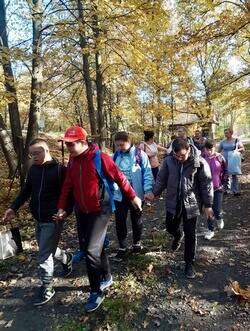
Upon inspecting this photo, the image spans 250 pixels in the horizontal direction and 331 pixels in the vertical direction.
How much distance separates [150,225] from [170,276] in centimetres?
218

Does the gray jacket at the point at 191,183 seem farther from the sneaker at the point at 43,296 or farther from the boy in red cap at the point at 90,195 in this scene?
the sneaker at the point at 43,296

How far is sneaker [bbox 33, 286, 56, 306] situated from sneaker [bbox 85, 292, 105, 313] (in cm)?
61

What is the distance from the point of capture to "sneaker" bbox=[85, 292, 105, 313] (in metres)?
3.13

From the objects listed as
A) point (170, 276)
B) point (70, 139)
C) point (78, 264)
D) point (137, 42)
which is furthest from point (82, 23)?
point (170, 276)

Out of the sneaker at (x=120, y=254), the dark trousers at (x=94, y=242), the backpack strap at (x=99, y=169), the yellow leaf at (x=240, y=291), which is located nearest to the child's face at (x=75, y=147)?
the backpack strap at (x=99, y=169)

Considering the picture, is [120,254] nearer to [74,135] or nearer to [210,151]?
[74,135]

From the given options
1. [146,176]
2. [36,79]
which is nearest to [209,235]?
[146,176]

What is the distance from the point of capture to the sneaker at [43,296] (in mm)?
3387

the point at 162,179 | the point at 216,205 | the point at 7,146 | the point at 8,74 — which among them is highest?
the point at 8,74

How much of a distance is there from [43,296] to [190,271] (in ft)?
6.62

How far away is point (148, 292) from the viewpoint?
3516mm

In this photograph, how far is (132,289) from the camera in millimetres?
3568

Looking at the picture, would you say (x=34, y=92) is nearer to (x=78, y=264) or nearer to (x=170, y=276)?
(x=78, y=264)

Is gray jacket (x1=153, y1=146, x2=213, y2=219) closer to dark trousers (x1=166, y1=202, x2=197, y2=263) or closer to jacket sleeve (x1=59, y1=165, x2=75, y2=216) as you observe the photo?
dark trousers (x1=166, y1=202, x2=197, y2=263)
